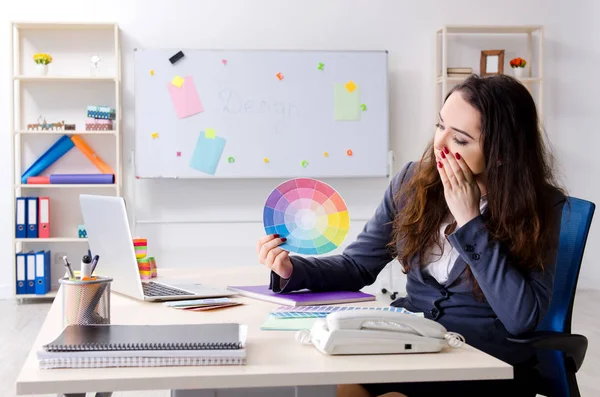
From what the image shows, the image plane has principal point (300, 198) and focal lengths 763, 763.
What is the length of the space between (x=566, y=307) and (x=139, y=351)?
1058mm

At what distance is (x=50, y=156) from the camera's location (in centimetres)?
511

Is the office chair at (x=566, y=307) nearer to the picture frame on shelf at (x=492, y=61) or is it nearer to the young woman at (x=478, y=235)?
the young woman at (x=478, y=235)

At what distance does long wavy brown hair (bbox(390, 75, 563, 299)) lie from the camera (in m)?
1.60

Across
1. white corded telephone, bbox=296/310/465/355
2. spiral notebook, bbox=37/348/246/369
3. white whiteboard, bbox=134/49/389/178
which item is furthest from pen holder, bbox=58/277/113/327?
white whiteboard, bbox=134/49/389/178

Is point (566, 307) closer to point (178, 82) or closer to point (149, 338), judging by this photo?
point (149, 338)

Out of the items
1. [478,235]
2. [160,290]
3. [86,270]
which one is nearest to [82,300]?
[86,270]

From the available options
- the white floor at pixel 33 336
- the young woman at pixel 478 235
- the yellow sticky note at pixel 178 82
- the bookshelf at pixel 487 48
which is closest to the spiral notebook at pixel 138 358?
the young woman at pixel 478 235

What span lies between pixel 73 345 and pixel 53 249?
433 cm

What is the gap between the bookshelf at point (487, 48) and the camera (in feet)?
17.4

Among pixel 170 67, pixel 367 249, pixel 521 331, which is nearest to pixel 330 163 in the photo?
pixel 170 67

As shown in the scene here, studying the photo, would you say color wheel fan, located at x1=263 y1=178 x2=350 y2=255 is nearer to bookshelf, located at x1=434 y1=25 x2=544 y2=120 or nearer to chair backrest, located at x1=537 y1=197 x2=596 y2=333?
chair backrest, located at x1=537 y1=197 x2=596 y2=333

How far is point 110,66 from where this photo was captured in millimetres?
5164

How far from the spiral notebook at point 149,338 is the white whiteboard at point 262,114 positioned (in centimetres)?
380

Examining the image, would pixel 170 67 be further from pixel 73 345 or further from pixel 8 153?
pixel 73 345
